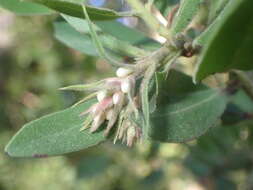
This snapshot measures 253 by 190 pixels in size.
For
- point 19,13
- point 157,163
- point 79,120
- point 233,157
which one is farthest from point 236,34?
point 157,163

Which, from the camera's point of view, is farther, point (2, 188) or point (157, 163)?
point (2, 188)

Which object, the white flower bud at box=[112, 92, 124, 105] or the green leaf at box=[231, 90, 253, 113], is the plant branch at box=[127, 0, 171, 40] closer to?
the white flower bud at box=[112, 92, 124, 105]

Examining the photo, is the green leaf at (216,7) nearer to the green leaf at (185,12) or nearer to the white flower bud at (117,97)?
the green leaf at (185,12)

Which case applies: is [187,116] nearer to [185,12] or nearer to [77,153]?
[185,12]

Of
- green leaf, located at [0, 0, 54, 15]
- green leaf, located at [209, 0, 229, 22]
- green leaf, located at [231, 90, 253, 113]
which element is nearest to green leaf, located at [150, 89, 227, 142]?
green leaf, located at [209, 0, 229, 22]

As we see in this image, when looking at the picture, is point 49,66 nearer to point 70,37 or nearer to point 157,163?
point 157,163

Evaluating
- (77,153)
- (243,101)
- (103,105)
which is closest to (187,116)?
(103,105)

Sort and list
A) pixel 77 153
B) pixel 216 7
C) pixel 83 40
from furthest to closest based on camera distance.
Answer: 1. pixel 77 153
2. pixel 83 40
3. pixel 216 7
